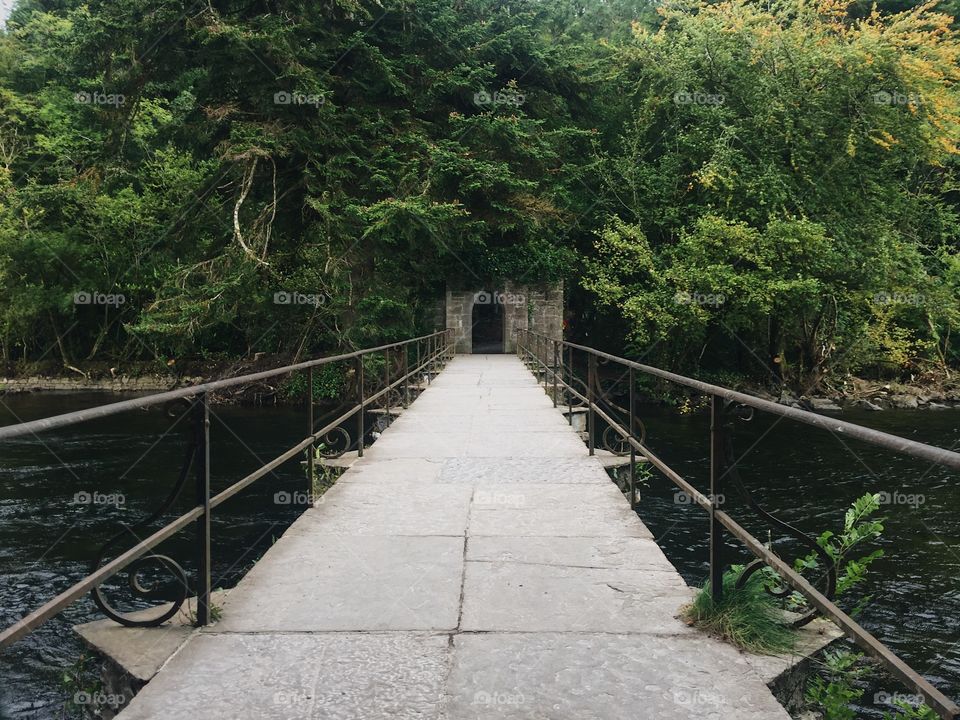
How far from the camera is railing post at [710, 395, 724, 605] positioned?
3.21 m

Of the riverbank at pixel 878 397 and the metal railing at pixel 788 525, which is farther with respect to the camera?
the riverbank at pixel 878 397

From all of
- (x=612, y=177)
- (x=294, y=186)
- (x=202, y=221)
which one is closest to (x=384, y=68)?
(x=294, y=186)

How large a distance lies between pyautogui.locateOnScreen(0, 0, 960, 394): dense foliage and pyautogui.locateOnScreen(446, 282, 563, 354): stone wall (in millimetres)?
636

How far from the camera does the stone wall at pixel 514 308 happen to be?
27.5 m

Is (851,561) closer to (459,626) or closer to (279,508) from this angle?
(459,626)

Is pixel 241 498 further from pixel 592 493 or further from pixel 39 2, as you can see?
pixel 39 2

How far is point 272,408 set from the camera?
24906 mm

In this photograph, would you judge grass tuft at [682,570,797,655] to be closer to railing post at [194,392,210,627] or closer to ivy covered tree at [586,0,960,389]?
railing post at [194,392,210,627]

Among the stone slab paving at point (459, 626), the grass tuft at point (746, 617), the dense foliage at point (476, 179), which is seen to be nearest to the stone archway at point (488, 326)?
the dense foliage at point (476, 179)

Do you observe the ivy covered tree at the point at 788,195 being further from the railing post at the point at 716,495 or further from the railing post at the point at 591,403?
the railing post at the point at 716,495

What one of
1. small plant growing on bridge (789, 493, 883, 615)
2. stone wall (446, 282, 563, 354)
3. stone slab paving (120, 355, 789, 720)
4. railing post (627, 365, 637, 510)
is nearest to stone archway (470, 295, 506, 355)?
stone wall (446, 282, 563, 354)

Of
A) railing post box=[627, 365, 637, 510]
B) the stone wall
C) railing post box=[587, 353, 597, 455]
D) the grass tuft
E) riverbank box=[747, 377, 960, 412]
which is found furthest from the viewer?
the stone wall

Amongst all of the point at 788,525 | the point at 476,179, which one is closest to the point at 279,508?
the point at 788,525

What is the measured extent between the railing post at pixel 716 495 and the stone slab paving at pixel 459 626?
24 centimetres
